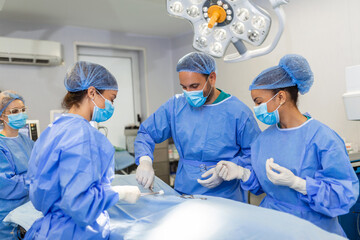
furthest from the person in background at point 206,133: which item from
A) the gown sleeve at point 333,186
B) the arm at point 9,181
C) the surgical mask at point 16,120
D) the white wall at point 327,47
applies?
the white wall at point 327,47

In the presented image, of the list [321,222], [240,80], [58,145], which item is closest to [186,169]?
[321,222]

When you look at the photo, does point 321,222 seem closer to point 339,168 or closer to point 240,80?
point 339,168

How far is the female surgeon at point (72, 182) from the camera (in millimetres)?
1041

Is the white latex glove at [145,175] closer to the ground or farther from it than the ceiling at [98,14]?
closer to the ground

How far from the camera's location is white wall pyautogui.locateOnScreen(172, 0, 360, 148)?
2.79 m

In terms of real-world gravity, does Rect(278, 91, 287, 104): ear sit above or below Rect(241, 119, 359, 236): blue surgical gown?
above

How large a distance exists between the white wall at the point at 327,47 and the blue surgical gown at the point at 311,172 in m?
1.76

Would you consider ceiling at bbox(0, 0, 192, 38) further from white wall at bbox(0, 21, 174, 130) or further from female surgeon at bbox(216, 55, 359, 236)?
female surgeon at bbox(216, 55, 359, 236)

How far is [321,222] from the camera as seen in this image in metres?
1.31

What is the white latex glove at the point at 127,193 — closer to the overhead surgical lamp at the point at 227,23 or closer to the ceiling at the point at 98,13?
the overhead surgical lamp at the point at 227,23

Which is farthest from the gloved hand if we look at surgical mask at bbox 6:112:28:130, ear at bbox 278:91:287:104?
surgical mask at bbox 6:112:28:130

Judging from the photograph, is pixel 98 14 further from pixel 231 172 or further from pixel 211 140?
pixel 231 172

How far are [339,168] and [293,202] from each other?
255mm

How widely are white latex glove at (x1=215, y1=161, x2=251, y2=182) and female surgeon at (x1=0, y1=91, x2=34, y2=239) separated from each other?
4.23 feet
